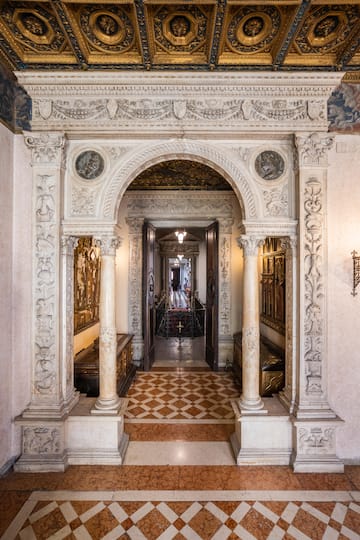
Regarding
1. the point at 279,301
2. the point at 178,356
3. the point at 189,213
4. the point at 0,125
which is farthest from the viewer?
the point at 178,356

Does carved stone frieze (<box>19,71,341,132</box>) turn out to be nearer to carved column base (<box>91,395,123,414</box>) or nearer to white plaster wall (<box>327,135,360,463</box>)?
white plaster wall (<box>327,135,360,463</box>)

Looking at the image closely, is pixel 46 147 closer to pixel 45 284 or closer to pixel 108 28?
pixel 108 28

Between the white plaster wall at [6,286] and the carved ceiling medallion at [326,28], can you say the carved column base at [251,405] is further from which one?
the carved ceiling medallion at [326,28]

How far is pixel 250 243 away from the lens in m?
3.50

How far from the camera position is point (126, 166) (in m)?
3.51

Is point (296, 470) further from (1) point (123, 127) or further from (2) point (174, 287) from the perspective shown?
(2) point (174, 287)

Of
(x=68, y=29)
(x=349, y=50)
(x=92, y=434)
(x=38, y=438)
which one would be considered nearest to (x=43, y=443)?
(x=38, y=438)

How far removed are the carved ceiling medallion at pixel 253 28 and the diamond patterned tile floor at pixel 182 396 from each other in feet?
15.3

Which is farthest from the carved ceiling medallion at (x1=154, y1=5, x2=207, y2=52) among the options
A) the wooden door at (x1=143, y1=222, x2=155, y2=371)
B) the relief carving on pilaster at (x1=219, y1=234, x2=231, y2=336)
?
the relief carving on pilaster at (x1=219, y1=234, x2=231, y2=336)

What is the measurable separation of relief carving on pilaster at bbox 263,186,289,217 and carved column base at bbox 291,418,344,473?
2340mm

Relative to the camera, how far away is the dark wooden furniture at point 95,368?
13.9ft

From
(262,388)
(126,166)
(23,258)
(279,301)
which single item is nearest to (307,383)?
(262,388)

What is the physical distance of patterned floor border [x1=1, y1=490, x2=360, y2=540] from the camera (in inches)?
96.8

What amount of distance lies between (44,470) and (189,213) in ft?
17.2
